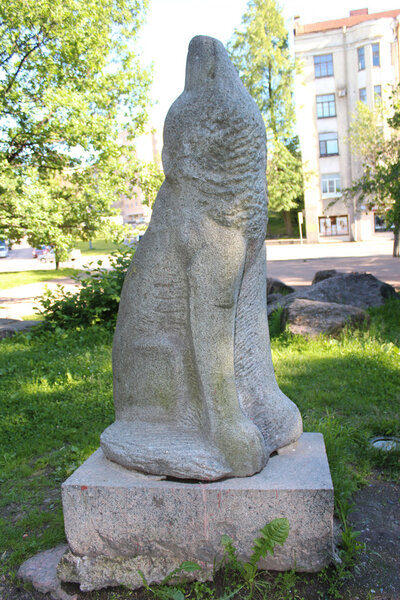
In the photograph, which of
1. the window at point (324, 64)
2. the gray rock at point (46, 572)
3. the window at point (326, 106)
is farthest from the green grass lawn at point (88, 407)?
the window at point (324, 64)

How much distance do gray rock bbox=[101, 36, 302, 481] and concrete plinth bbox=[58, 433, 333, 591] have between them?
0.33 ft

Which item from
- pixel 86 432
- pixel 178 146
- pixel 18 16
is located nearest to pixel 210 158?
pixel 178 146

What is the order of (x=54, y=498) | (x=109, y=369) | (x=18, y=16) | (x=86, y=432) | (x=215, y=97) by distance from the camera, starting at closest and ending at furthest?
(x=215, y=97) < (x=54, y=498) < (x=86, y=432) < (x=109, y=369) < (x=18, y=16)

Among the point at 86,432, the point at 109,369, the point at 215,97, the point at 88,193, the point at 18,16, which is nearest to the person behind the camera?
the point at 215,97

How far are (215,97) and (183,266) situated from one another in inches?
30.7

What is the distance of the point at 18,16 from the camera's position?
911cm

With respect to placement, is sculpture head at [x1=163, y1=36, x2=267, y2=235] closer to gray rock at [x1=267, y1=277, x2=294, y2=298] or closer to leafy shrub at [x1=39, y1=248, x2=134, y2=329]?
leafy shrub at [x1=39, y1=248, x2=134, y2=329]

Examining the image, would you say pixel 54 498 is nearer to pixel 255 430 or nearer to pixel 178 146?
pixel 255 430

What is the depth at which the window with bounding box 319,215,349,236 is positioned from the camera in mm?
34469

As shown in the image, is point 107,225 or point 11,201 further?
point 107,225

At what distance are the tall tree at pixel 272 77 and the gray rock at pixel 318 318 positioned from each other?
78.8 ft

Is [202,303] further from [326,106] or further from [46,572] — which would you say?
[326,106]

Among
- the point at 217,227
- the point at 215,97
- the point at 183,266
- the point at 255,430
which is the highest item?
the point at 215,97

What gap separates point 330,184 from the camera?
3403 cm
